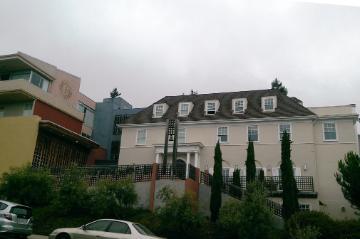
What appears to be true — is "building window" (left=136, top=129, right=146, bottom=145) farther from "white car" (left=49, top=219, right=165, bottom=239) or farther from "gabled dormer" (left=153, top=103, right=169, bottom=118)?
"white car" (left=49, top=219, right=165, bottom=239)

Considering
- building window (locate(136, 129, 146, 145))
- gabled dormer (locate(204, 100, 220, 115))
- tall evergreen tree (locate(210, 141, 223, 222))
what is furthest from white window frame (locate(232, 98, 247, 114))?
tall evergreen tree (locate(210, 141, 223, 222))

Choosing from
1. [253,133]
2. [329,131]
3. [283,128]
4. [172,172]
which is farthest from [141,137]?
[329,131]

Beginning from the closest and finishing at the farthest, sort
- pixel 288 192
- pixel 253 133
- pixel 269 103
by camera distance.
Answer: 1. pixel 288 192
2. pixel 253 133
3. pixel 269 103

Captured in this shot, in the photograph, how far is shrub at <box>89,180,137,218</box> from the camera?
68.1 feet

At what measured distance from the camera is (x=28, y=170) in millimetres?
23734

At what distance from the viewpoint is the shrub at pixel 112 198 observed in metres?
20.8

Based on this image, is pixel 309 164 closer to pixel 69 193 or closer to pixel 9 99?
pixel 69 193

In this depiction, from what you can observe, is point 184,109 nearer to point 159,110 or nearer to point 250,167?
point 159,110

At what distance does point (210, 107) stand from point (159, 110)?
4.98m

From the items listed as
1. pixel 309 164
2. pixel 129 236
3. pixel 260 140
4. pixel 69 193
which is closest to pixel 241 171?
pixel 260 140

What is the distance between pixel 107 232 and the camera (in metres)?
13.8

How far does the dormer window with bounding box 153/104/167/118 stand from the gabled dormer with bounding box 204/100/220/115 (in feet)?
13.4

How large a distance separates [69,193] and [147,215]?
4482 millimetres

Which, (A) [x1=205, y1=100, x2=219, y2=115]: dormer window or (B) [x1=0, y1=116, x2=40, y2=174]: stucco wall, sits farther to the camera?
(A) [x1=205, y1=100, x2=219, y2=115]: dormer window
